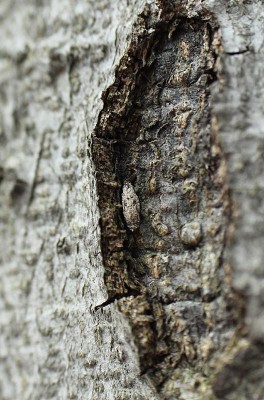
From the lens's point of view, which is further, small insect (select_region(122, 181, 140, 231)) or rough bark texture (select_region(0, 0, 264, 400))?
small insect (select_region(122, 181, 140, 231))

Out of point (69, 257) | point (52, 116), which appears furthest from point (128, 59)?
point (69, 257)

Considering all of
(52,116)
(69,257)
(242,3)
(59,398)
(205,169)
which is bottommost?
(59,398)

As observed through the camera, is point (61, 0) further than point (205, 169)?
Yes

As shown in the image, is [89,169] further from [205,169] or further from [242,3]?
[242,3]

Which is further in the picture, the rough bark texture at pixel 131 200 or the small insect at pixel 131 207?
the small insect at pixel 131 207
